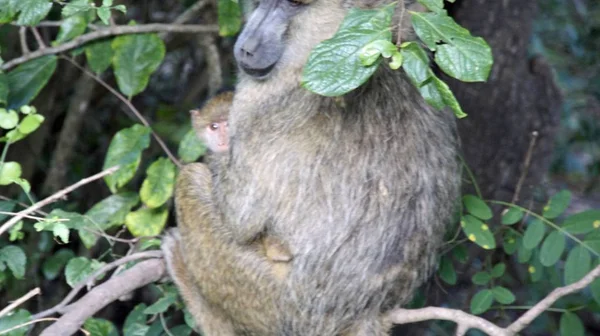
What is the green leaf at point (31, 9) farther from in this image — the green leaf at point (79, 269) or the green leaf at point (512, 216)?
the green leaf at point (512, 216)

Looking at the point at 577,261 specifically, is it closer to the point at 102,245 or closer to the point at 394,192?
the point at 394,192

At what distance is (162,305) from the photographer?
144 inches

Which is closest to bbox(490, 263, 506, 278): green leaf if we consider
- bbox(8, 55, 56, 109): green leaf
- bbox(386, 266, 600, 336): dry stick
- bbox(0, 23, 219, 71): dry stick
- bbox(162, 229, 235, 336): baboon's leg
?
bbox(386, 266, 600, 336): dry stick

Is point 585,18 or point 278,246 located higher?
point 278,246

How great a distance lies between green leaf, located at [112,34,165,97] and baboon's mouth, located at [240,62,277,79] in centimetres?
101

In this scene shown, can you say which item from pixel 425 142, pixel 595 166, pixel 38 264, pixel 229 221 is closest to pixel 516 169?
pixel 595 166

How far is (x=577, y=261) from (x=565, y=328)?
38 cm

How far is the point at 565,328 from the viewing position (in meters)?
3.83

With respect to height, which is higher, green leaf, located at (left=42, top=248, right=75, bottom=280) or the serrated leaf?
the serrated leaf

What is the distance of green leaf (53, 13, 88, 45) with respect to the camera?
155 inches

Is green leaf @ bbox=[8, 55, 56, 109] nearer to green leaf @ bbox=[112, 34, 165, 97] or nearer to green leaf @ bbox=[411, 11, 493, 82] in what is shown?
green leaf @ bbox=[112, 34, 165, 97]

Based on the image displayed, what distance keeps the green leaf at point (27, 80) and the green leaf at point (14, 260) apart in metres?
0.82

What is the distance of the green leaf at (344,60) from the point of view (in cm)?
255

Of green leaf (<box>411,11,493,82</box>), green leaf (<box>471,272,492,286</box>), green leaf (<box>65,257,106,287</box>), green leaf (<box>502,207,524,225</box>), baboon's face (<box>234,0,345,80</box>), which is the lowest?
green leaf (<box>471,272,492,286</box>)
